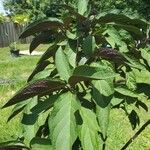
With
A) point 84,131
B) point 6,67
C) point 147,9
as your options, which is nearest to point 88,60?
point 84,131

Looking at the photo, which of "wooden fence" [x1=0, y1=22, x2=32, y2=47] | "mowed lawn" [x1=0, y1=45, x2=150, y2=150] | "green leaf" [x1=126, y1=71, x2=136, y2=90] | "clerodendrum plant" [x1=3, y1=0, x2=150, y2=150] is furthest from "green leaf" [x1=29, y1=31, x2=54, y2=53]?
"wooden fence" [x1=0, y1=22, x2=32, y2=47]

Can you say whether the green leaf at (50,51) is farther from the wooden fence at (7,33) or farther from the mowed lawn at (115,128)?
the wooden fence at (7,33)

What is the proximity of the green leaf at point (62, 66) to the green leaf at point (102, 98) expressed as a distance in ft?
0.30

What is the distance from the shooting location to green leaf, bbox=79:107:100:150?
1354 millimetres

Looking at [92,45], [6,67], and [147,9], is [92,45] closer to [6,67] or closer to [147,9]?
[6,67]

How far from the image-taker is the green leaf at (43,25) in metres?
1.59

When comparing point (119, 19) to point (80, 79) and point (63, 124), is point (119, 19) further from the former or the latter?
point (63, 124)

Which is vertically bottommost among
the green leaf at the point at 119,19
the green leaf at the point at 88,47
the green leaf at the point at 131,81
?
the green leaf at the point at 131,81

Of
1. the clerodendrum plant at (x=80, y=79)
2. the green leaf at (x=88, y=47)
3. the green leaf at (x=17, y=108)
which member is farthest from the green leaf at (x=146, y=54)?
the green leaf at (x=17, y=108)

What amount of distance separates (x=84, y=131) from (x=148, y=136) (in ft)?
18.8

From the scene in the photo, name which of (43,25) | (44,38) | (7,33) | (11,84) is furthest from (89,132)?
(7,33)

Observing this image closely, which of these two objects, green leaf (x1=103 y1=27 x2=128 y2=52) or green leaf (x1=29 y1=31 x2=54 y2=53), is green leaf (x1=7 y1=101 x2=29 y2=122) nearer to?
green leaf (x1=29 y1=31 x2=54 y2=53)

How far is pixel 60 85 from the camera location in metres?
1.39

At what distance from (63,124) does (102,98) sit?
0.65 ft
